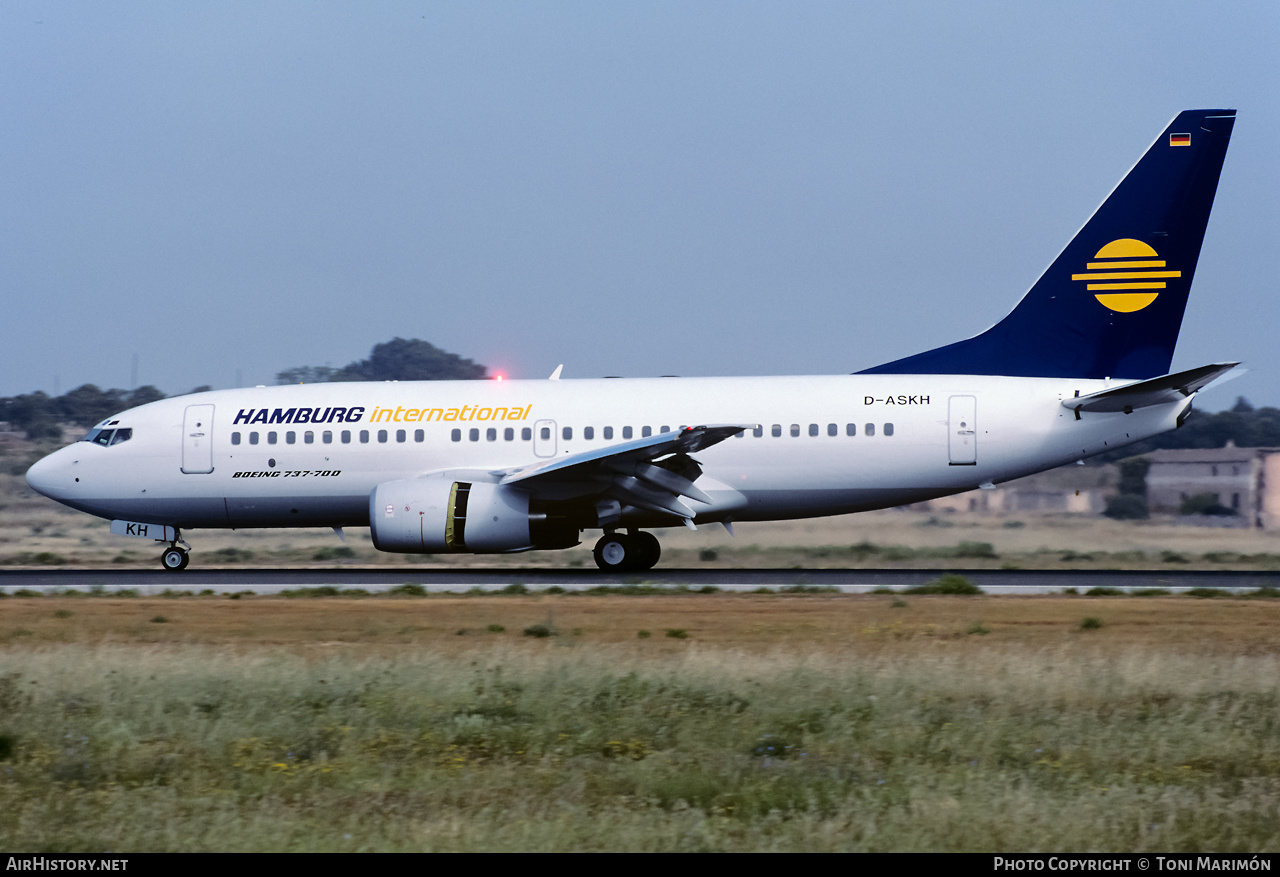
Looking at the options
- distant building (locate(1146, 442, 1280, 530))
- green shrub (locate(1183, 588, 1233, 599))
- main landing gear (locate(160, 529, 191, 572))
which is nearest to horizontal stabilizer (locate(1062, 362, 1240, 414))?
green shrub (locate(1183, 588, 1233, 599))

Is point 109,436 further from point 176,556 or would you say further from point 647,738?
point 647,738

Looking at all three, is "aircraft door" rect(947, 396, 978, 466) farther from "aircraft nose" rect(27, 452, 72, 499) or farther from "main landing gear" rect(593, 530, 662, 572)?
"aircraft nose" rect(27, 452, 72, 499)

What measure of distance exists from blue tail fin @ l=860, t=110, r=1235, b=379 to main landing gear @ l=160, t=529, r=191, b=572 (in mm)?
16111

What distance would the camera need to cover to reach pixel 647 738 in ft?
30.9

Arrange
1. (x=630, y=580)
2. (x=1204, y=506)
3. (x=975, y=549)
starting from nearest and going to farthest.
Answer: (x=630, y=580), (x=975, y=549), (x=1204, y=506)

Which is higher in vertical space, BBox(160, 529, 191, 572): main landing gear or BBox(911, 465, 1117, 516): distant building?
BBox(911, 465, 1117, 516): distant building

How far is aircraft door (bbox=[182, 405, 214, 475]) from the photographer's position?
84.2 ft

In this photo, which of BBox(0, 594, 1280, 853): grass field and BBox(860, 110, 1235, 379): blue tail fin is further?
BBox(860, 110, 1235, 379): blue tail fin

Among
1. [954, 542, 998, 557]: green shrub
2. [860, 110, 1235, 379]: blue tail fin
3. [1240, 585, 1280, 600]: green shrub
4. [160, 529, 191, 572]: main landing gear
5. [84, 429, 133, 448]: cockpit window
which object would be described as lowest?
[1240, 585, 1280, 600]: green shrub

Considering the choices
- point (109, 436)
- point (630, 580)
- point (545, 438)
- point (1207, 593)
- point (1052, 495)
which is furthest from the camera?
point (1052, 495)

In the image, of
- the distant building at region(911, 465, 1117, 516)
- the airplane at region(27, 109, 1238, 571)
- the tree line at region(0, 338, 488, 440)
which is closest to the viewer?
the airplane at region(27, 109, 1238, 571)

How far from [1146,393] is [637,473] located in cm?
888

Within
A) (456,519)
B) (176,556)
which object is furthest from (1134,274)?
(176,556)

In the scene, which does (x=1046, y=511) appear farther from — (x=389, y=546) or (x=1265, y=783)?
(x=1265, y=783)
